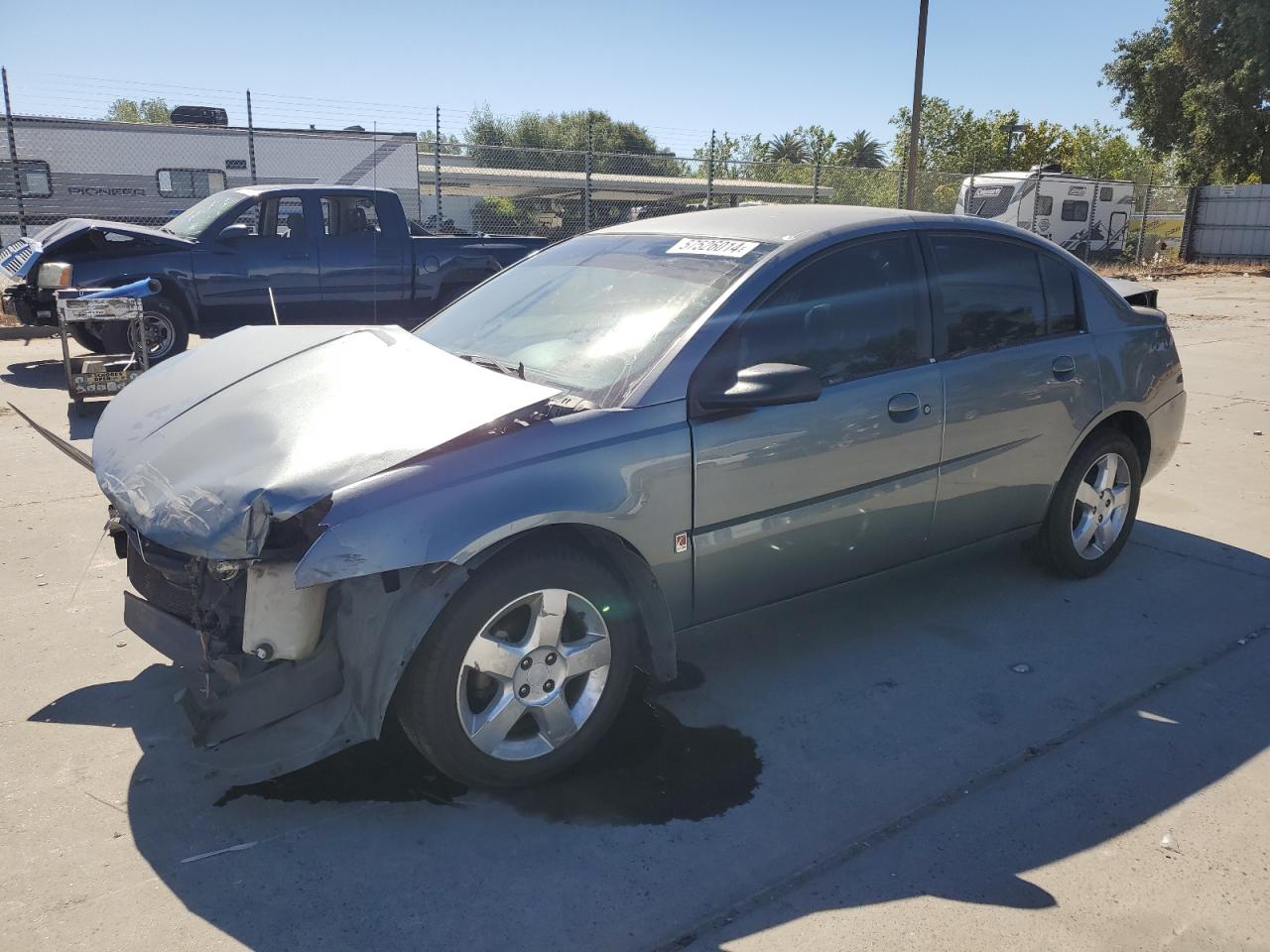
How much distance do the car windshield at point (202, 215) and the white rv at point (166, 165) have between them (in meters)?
7.34

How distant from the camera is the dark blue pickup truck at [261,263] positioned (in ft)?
30.2

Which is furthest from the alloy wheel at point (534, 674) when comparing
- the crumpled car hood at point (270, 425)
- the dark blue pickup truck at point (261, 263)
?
the dark blue pickup truck at point (261, 263)

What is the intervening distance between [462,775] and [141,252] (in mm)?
8167

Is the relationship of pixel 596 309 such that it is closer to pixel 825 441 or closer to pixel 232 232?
pixel 825 441

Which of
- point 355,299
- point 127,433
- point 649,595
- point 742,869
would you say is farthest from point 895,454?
point 355,299

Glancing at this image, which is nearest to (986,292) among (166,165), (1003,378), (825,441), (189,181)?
(1003,378)

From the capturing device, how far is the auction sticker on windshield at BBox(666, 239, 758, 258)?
3.61m

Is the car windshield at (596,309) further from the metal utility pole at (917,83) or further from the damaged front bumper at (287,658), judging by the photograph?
the metal utility pole at (917,83)

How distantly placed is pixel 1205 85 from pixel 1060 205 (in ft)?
29.9

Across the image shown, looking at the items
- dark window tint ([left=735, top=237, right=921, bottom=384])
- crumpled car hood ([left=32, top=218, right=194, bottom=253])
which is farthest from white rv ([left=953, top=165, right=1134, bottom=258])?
dark window tint ([left=735, top=237, right=921, bottom=384])

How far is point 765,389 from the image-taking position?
3.15m

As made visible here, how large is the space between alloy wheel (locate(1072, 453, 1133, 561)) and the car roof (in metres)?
1.52

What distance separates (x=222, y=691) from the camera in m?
2.87

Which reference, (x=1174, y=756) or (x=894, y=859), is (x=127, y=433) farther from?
(x=1174, y=756)
